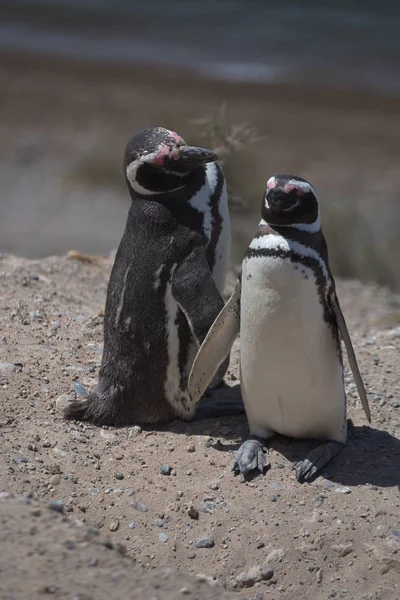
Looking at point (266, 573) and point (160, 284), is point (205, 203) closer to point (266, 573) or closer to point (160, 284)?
point (160, 284)

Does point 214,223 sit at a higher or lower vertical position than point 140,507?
higher

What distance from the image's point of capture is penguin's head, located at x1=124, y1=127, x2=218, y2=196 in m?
4.03

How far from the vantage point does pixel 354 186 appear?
415 inches

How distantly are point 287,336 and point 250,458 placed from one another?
52cm

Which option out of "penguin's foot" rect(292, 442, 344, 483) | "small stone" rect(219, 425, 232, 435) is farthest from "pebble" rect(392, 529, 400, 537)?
"small stone" rect(219, 425, 232, 435)

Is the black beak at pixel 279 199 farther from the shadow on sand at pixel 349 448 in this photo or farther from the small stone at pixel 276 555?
the small stone at pixel 276 555

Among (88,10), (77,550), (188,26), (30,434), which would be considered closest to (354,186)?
(30,434)

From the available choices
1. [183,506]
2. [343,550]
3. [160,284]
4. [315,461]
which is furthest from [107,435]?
[343,550]

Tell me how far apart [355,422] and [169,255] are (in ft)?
3.78

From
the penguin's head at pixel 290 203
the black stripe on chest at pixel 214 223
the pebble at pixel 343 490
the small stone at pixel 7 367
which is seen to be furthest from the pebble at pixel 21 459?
the penguin's head at pixel 290 203

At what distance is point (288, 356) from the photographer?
3.84 metres

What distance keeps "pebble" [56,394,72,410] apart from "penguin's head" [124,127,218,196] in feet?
3.06

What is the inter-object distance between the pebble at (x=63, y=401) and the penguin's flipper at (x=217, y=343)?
1.90 ft

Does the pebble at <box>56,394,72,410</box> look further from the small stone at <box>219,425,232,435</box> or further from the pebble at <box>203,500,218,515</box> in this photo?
the pebble at <box>203,500,218,515</box>
